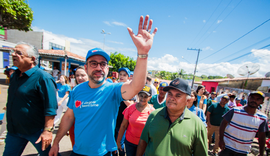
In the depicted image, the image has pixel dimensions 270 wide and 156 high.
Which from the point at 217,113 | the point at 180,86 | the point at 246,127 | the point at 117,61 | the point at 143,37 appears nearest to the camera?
the point at 143,37

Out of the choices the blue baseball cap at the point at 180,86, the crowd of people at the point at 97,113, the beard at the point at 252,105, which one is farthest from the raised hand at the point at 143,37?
the beard at the point at 252,105

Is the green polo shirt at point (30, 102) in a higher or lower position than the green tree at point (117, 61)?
lower

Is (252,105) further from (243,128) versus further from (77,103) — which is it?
(77,103)

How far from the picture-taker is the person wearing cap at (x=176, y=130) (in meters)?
1.41

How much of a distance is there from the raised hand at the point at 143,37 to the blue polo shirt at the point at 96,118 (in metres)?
0.51

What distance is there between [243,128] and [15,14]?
1091 cm

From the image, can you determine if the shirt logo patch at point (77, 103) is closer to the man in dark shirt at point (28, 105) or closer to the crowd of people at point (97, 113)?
the crowd of people at point (97, 113)

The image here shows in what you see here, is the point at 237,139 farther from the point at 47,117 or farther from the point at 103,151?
the point at 47,117

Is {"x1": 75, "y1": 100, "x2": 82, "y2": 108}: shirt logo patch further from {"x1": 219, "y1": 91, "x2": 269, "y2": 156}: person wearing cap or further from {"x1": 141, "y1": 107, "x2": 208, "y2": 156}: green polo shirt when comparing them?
{"x1": 219, "y1": 91, "x2": 269, "y2": 156}: person wearing cap

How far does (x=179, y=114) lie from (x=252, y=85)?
22194 mm

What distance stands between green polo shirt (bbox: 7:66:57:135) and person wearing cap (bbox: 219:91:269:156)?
333 centimetres

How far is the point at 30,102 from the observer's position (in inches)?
66.4

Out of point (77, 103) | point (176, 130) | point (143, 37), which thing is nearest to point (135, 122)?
point (176, 130)

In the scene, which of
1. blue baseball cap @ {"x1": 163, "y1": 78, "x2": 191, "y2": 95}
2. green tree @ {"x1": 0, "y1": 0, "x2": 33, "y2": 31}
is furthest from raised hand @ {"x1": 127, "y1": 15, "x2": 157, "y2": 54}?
green tree @ {"x1": 0, "y1": 0, "x2": 33, "y2": 31}
